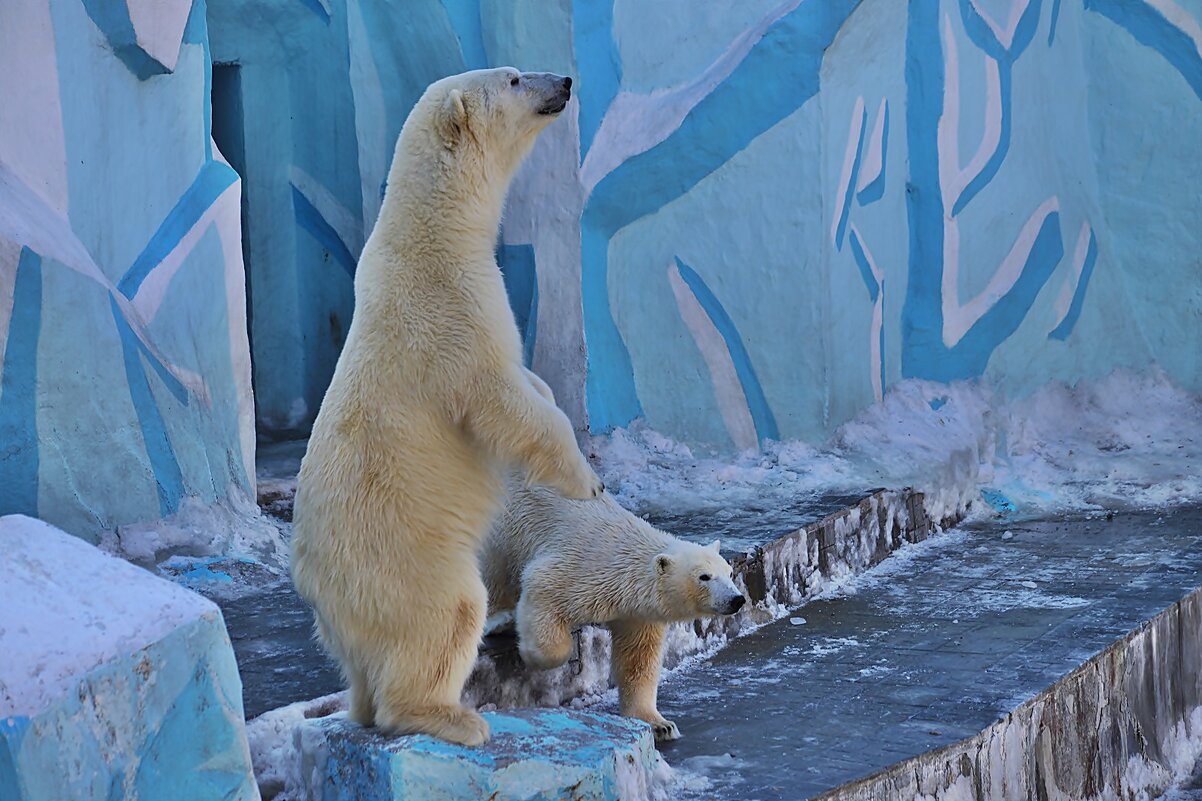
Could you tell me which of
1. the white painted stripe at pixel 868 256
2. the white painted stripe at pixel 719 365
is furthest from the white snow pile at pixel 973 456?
the white painted stripe at pixel 868 256

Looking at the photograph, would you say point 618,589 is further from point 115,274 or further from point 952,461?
point 952,461

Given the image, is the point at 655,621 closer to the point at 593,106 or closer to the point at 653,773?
the point at 653,773

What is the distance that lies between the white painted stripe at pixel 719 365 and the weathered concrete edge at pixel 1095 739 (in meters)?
2.13

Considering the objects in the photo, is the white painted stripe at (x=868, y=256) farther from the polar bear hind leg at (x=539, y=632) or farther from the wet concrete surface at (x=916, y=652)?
the polar bear hind leg at (x=539, y=632)

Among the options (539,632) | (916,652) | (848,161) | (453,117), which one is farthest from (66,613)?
(848,161)

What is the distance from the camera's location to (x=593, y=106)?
20.6 ft

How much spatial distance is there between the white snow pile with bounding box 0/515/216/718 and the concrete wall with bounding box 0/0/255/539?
1372 millimetres

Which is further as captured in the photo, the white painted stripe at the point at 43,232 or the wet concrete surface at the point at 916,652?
the white painted stripe at the point at 43,232

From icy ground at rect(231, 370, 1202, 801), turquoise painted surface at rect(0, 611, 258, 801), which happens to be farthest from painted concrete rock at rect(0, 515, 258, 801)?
icy ground at rect(231, 370, 1202, 801)

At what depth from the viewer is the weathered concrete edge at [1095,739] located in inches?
146

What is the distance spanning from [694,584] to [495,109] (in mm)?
1306

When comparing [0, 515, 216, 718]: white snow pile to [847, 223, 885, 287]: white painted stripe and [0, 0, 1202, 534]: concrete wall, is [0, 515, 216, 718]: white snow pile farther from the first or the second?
[847, 223, 885, 287]: white painted stripe

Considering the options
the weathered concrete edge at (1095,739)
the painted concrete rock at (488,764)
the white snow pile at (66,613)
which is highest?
the white snow pile at (66,613)

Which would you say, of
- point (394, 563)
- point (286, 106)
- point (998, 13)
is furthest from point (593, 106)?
point (394, 563)
